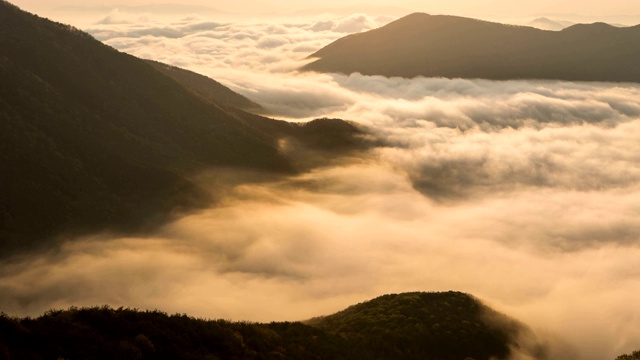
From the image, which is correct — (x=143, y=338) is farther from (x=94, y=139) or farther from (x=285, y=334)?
(x=94, y=139)

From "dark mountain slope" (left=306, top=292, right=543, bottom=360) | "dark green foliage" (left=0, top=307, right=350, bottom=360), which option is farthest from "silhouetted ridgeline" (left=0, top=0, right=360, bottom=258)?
"dark green foliage" (left=0, top=307, right=350, bottom=360)

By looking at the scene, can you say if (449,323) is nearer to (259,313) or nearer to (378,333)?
(378,333)

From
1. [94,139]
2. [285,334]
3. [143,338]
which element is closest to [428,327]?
[285,334]

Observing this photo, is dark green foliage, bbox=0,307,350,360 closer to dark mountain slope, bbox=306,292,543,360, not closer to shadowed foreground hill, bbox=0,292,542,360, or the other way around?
shadowed foreground hill, bbox=0,292,542,360

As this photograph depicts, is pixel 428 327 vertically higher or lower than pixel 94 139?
lower

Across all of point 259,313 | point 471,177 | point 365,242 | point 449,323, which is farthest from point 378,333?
point 471,177

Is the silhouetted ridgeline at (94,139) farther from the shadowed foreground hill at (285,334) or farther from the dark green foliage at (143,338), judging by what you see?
the dark green foliage at (143,338)

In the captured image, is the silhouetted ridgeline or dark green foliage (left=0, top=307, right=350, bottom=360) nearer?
dark green foliage (left=0, top=307, right=350, bottom=360)
